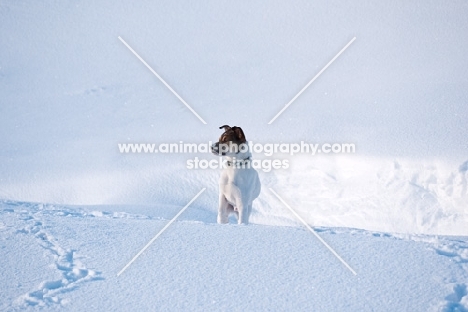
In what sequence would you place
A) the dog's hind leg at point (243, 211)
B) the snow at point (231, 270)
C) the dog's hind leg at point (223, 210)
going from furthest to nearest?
the dog's hind leg at point (223, 210)
the dog's hind leg at point (243, 211)
the snow at point (231, 270)

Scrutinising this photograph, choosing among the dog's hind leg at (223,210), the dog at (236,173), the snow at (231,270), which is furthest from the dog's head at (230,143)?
the snow at (231,270)

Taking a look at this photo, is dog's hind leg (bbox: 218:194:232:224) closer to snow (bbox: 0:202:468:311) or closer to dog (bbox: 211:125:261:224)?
dog (bbox: 211:125:261:224)

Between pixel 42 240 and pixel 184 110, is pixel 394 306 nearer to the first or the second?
pixel 42 240

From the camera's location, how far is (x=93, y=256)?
2980 millimetres

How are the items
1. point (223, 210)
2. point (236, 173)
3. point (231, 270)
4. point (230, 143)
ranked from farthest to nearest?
point (223, 210), point (236, 173), point (230, 143), point (231, 270)

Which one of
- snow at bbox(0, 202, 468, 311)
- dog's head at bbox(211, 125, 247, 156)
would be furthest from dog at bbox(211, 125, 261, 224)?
snow at bbox(0, 202, 468, 311)

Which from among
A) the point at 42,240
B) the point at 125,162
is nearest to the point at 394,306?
the point at 42,240

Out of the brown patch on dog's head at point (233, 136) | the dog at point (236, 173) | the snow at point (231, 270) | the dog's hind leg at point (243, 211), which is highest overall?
the brown patch on dog's head at point (233, 136)

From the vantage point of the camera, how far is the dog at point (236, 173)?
4.36 metres

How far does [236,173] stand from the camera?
4.45 meters

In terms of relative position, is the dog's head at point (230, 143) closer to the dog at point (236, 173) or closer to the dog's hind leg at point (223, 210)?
the dog at point (236, 173)

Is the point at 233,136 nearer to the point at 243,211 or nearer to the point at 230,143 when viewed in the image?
the point at 230,143

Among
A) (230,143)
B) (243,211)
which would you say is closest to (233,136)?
(230,143)

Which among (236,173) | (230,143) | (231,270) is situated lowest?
(231,270)
